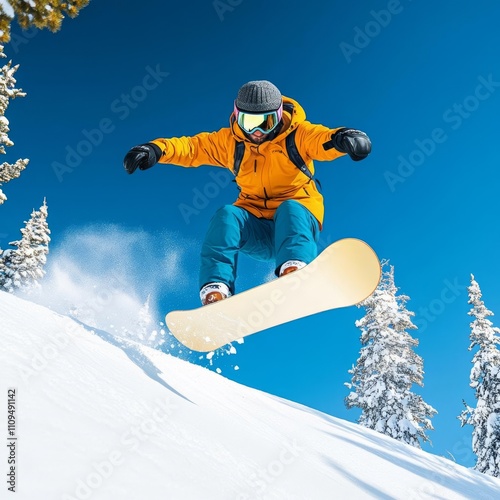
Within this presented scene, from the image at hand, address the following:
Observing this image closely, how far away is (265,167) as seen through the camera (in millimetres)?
4801

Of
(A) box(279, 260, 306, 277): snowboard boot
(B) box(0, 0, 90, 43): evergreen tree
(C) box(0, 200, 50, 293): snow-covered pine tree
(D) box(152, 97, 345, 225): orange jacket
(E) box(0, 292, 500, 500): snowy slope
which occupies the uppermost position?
(C) box(0, 200, 50, 293): snow-covered pine tree

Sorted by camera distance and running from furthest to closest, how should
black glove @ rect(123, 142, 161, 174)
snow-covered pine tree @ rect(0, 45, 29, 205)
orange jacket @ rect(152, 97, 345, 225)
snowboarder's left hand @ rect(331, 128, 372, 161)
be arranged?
snow-covered pine tree @ rect(0, 45, 29, 205)
orange jacket @ rect(152, 97, 345, 225)
black glove @ rect(123, 142, 161, 174)
snowboarder's left hand @ rect(331, 128, 372, 161)

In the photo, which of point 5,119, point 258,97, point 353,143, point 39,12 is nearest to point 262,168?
point 258,97

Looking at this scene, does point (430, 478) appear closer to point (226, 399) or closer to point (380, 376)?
point (226, 399)

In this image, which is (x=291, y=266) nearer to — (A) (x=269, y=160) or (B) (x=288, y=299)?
(B) (x=288, y=299)

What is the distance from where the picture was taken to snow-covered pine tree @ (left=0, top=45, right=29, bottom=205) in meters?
14.5

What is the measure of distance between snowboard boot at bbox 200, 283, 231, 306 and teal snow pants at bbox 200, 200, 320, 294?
2.6 inches

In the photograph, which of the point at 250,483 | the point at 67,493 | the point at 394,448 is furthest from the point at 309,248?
the point at 394,448

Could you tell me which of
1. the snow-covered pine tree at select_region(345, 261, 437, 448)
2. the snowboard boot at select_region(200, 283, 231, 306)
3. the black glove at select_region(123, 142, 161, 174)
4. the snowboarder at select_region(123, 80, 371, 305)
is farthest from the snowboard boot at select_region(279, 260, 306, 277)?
the snow-covered pine tree at select_region(345, 261, 437, 448)

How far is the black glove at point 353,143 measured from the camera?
13.5 ft

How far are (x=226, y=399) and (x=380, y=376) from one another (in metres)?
13.4

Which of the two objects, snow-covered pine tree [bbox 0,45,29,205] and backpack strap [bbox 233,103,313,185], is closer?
backpack strap [bbox 233,103,313,185]

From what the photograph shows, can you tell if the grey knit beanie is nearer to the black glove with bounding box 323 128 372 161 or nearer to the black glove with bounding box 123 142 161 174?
the black glove with bounding box 323 128 372 161

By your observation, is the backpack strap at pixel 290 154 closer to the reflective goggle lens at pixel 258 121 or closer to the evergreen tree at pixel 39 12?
the reflective goggle lens at pixel 258 121
